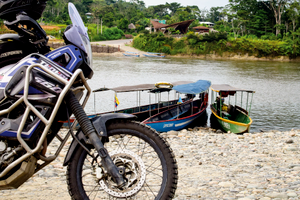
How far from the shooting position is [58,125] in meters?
2.62

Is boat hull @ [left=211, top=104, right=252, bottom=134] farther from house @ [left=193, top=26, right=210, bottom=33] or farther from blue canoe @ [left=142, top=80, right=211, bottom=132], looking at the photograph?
house @ [left=193, top=26, right=210, bottom=33]

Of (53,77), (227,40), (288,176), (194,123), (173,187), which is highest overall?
(227,40)

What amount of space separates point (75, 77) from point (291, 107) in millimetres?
22494

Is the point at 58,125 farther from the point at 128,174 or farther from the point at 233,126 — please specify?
the point at 233,126

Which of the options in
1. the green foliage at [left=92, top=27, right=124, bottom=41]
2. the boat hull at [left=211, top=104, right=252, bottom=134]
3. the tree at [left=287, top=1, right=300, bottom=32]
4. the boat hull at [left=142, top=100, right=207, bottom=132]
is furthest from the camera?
the green foliage at [left=92, top=27, right=124, bottom=41]

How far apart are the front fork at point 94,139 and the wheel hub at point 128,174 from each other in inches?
4.2

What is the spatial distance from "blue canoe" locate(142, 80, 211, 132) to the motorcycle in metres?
11.6

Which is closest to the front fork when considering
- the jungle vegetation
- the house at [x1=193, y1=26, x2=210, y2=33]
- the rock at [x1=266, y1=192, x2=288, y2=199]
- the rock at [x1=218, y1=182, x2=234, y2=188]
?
the rock at [x1=266, y1=192, x2=288, y2=199]

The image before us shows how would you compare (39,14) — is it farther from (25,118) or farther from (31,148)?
(31,148)

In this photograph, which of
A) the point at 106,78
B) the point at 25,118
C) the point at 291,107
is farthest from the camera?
the point at 106,78

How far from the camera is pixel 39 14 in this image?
2.74 meters

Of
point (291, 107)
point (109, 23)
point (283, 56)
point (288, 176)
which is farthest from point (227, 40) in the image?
point (288, 176)

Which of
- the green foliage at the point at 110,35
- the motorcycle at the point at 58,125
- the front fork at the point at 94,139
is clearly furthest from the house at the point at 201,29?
the front fork at the point at 94,139

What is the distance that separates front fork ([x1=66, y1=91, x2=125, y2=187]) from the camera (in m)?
2.47
